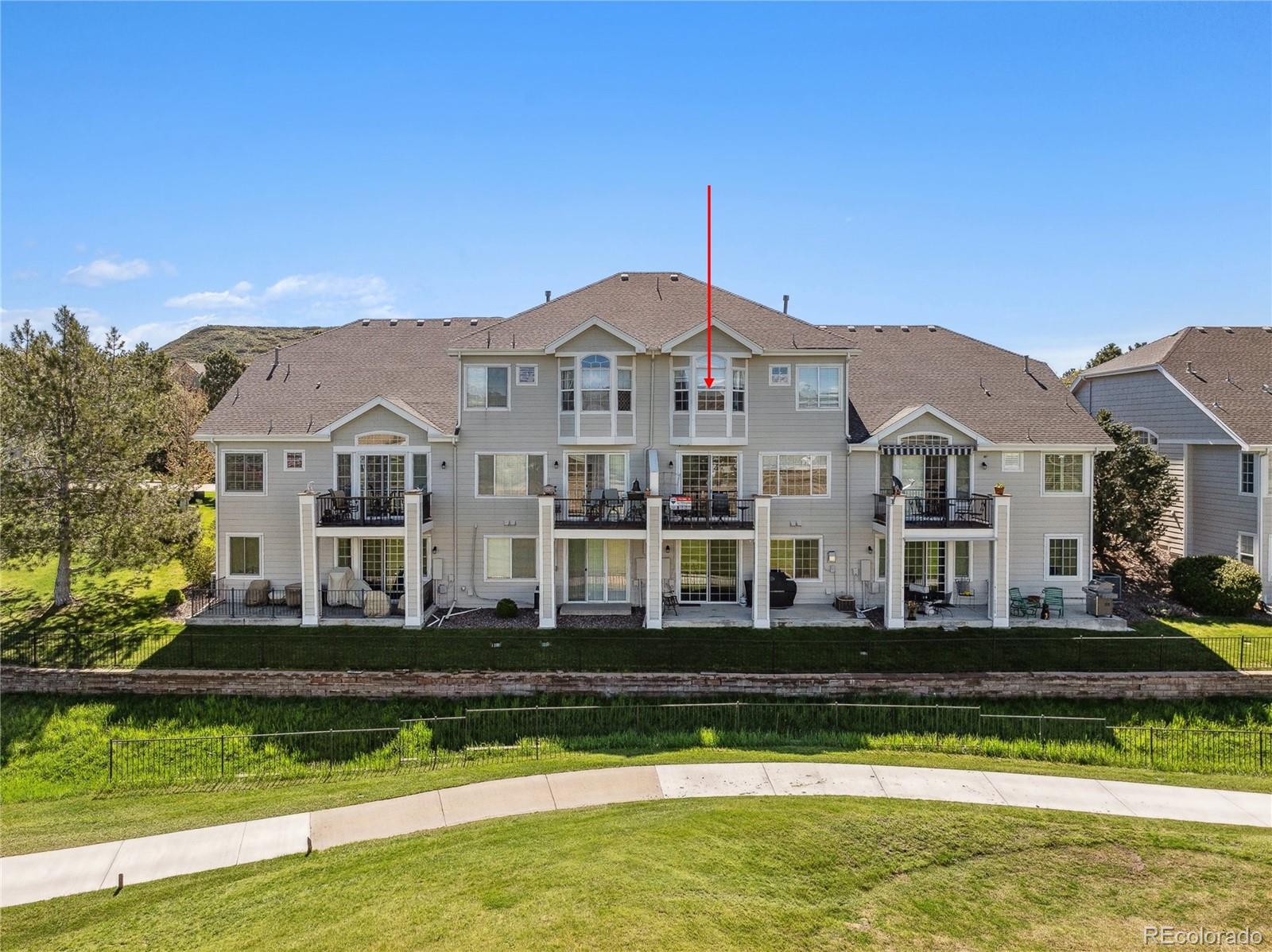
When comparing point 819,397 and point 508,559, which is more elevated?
point 819,397

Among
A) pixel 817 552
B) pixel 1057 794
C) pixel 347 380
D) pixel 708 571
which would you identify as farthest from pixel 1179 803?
pixel 347 380

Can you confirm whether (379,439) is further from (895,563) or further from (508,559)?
(895,563)

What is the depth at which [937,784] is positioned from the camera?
1358 centimetres

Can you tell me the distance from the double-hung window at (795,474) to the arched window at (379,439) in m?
11.8

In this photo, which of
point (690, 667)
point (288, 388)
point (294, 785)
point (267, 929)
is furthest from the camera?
point (288, 388)

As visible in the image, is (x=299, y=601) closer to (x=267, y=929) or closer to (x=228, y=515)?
(x=228, y=515)

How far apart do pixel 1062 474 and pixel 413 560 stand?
20877 mm

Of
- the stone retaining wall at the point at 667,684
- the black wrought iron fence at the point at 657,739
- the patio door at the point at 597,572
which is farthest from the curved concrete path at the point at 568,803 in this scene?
the patio door at the point at 597,572

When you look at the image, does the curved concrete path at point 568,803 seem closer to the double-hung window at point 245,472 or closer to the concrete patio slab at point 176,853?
the concrete patio slab at point 176,853

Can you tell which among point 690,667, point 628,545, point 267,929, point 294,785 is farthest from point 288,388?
point 267,929

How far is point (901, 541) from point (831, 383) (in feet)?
18.1

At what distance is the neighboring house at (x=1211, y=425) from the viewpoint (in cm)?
2395

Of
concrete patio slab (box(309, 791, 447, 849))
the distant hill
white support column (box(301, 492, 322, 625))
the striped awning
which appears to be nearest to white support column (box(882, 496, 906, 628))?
the striped awning

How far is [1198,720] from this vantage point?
56.2 ft
